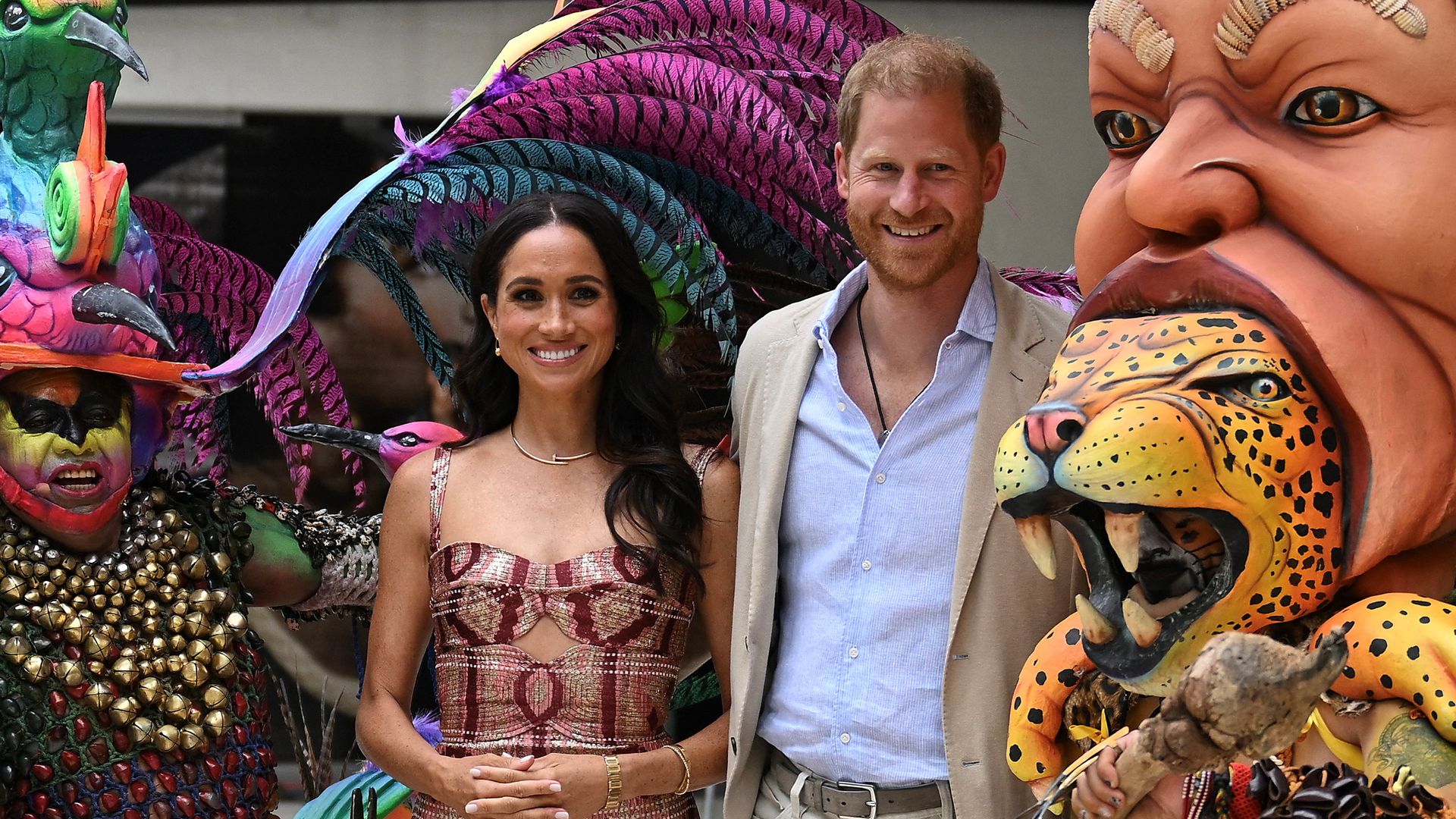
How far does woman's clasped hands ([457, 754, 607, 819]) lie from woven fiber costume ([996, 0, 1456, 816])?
73 cm

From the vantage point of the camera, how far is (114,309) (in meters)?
2.43

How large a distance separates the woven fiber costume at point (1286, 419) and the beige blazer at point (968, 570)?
342 millimetres

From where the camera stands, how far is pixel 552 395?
2.47 m

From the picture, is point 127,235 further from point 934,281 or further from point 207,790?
point 934,281

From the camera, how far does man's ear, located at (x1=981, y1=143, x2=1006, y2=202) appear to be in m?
2.32

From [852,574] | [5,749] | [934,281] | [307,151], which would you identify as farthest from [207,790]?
[307,151]

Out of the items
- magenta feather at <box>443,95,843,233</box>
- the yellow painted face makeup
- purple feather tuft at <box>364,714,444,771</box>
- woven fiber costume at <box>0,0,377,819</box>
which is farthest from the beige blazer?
the yellow painted face makeup

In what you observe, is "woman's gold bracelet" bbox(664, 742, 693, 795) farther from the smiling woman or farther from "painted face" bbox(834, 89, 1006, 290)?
"painted face" bbox(834, 89, 1006, 290)

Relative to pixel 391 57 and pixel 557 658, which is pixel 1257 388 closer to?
pixel 557 658

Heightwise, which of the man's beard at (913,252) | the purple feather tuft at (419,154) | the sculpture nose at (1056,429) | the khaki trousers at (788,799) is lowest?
the khaki trousers at (788,799)

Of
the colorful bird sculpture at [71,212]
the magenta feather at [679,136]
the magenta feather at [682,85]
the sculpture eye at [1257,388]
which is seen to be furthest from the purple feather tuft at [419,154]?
the sculpture eye at [1257,388]

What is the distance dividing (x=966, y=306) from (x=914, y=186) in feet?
0.65

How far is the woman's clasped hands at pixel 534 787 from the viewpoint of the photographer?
2.24 m

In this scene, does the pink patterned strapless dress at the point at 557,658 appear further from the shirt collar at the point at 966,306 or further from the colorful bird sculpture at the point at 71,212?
the colorful bird sculpture at the point at 71,212
